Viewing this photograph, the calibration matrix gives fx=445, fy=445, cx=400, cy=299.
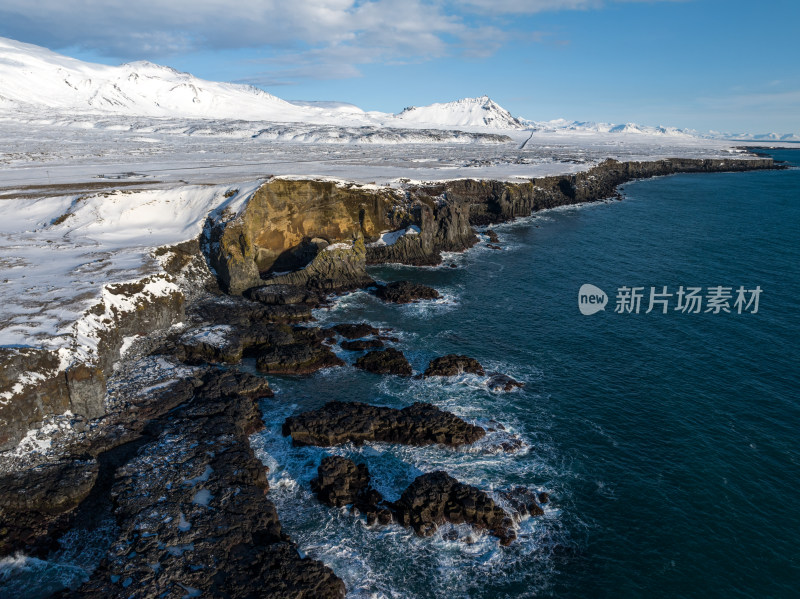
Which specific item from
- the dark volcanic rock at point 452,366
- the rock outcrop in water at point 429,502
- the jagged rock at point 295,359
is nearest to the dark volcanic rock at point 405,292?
the jagged rock at point 295,359

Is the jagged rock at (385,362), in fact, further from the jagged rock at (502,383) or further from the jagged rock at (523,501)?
the jagged rock at (523,501)

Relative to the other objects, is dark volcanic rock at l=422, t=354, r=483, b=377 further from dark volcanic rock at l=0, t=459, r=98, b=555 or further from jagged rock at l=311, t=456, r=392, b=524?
dark volcanic rock at l=0, t=459, r=98, b=555

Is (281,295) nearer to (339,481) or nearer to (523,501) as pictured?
(339,481)

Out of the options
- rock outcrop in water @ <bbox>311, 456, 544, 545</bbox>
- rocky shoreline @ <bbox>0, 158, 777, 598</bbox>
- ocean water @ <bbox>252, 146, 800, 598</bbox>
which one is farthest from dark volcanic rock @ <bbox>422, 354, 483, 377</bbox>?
rock outcrop in water @ <bbox>311, 456, 544, 545</bbox>

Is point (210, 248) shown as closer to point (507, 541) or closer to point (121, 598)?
point (121, 598)

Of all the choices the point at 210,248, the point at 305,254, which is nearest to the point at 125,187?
the point at 210,248

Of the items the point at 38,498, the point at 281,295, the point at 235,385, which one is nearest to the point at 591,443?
the point at 235,385
